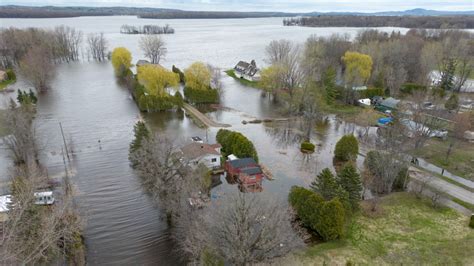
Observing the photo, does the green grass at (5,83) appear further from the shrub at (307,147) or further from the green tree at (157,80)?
the shrub at (307,147)

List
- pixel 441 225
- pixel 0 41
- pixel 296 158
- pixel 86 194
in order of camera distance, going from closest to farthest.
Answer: pixel 441 225
pixel 86 194
pixel 296 158
pixel 0 41

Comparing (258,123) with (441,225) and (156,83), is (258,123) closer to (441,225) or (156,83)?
(156,83)

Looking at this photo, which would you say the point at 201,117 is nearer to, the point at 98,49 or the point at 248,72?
the point at 248,72

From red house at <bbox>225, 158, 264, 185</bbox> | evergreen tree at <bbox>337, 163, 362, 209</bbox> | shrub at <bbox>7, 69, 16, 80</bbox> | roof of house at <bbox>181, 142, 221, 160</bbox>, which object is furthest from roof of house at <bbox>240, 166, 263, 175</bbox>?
shrub at <bbox>7, 69, 16, 80</bbox>

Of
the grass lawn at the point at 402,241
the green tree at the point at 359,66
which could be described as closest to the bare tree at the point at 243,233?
the grass lawn at the point at 402,241

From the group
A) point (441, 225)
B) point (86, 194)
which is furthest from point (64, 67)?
point (441, 225)

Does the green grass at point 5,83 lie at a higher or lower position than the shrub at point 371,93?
lower

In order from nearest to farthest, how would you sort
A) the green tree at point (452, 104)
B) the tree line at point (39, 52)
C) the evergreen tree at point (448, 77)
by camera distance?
the green tree at point (452, 104) < the tree line at point (39, 52) < the evergreen tree at point (448, 77)
